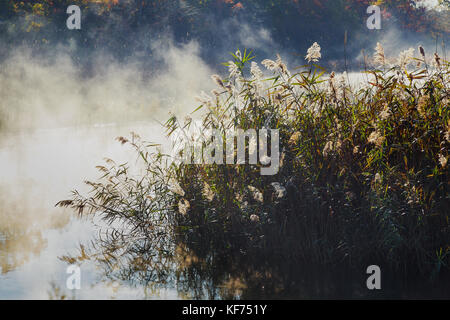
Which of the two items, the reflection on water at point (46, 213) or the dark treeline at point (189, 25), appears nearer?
the reflection on water at point (46, 213)

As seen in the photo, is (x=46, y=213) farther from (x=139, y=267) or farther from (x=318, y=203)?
(x=318, y=203)

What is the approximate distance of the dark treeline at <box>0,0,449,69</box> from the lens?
1592cm

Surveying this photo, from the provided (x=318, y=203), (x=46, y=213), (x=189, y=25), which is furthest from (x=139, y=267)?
(x=189, y=25)

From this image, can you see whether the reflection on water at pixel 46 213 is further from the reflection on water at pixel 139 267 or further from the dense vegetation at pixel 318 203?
the dense vegetation at pixel 318 203

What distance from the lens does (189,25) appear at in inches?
704

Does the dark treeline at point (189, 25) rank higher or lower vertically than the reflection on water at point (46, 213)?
higher

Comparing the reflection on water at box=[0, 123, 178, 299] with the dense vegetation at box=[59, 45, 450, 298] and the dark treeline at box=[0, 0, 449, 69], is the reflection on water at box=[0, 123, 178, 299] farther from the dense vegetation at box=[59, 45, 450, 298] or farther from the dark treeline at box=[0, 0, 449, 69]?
the dark treeline at box=[0, 0, 449, 69]

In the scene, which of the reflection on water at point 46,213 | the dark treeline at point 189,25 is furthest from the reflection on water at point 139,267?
the dark treeline at point 189,25

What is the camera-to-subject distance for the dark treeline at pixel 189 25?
52.2 feet

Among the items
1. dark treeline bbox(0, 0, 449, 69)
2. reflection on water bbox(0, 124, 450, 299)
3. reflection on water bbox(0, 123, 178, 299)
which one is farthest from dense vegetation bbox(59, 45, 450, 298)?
dark treeline bbox(0, 0, 449, 69)

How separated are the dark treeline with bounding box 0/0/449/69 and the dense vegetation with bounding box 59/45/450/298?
39.2ft

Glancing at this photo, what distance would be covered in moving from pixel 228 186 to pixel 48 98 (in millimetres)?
10360

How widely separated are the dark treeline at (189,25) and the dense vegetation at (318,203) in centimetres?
1196
